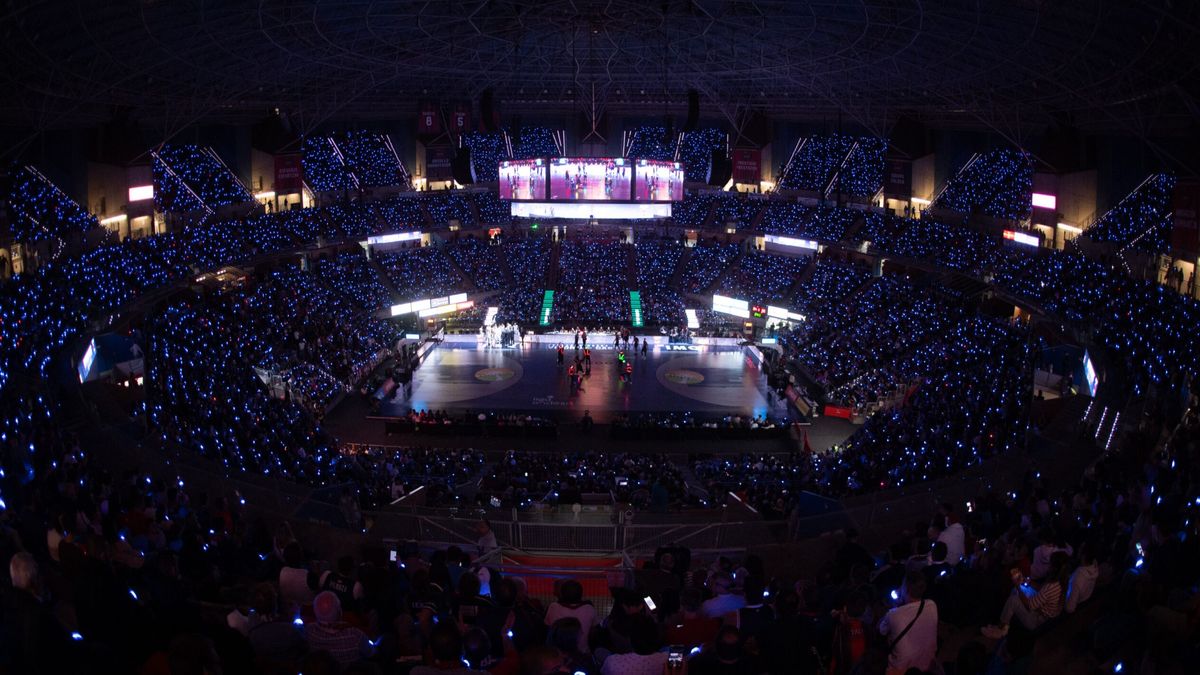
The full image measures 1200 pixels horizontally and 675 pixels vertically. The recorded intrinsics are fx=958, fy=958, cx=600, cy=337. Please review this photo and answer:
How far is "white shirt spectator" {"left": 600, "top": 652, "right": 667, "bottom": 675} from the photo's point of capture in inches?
235

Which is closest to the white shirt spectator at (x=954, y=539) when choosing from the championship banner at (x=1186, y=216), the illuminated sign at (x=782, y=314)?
the championship banner at (x=1186, y=216)

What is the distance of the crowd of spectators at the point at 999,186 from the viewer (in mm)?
46062

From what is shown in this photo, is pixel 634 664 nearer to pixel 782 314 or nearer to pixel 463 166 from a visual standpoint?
pixel 463 166

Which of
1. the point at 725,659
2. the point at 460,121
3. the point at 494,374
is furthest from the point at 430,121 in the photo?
the point at 725,659

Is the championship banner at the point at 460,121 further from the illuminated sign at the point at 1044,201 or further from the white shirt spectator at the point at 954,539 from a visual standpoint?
the white shirt spectator at the point at 954,539

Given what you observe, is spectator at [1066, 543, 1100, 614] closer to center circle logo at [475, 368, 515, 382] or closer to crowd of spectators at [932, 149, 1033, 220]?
center circle logo at [475, 368, 515, 382]

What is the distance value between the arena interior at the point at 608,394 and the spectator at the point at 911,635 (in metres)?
0.03

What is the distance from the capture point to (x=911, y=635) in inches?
261

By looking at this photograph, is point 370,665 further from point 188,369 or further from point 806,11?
point 806,11

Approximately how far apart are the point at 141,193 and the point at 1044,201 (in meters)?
39.9

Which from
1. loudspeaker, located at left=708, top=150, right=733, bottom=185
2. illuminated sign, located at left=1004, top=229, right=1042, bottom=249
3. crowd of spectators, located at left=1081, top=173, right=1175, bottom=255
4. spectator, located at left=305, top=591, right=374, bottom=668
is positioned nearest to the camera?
spectator, located at left=305, top=591, right=374, bottom=668

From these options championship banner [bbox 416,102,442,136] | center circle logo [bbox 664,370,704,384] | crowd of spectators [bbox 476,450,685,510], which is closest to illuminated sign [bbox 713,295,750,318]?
center circle logo [bbox 664,370,704,384]

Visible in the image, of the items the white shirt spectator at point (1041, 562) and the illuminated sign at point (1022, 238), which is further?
the illuminated sign at point (1022, 238)

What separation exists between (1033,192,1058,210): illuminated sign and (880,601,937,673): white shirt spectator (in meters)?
38.9
